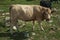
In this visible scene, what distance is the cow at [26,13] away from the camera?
1410 cm

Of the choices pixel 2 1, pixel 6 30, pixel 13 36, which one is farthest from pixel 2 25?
pixel 2 1

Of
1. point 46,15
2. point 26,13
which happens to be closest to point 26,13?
point 26,13

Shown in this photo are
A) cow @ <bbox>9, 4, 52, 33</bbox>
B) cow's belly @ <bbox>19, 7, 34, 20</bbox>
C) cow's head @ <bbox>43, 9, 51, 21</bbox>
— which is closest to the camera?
cow @ <bbox>9, 4, 52, 33</bbox>

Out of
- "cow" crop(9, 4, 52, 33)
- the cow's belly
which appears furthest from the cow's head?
the cow's belly

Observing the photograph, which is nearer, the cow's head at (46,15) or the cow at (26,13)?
the cow at (26,13)

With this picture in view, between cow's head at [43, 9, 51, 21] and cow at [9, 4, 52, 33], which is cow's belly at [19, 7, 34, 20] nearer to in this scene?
cow at [9, 4, 52, 33]

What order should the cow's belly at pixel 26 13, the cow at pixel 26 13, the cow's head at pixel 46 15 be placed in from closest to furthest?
1. the cow at pixel 26 13
2. the cow's belly at pixel 26 13
3. the cow's head at pixel 46 15

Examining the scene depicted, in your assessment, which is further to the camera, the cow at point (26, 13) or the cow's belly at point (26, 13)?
the cow's belly at point (26, 13)

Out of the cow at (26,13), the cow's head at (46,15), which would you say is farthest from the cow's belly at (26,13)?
the cow's head at (46,15)

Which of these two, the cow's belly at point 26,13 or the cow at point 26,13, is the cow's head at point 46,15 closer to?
the cow at point 26,13

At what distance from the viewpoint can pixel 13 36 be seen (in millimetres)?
14047

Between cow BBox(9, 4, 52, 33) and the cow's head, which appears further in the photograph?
the cow's head

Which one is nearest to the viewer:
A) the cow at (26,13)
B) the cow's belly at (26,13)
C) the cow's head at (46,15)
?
the cow at (26,13)

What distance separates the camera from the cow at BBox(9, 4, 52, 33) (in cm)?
1410
